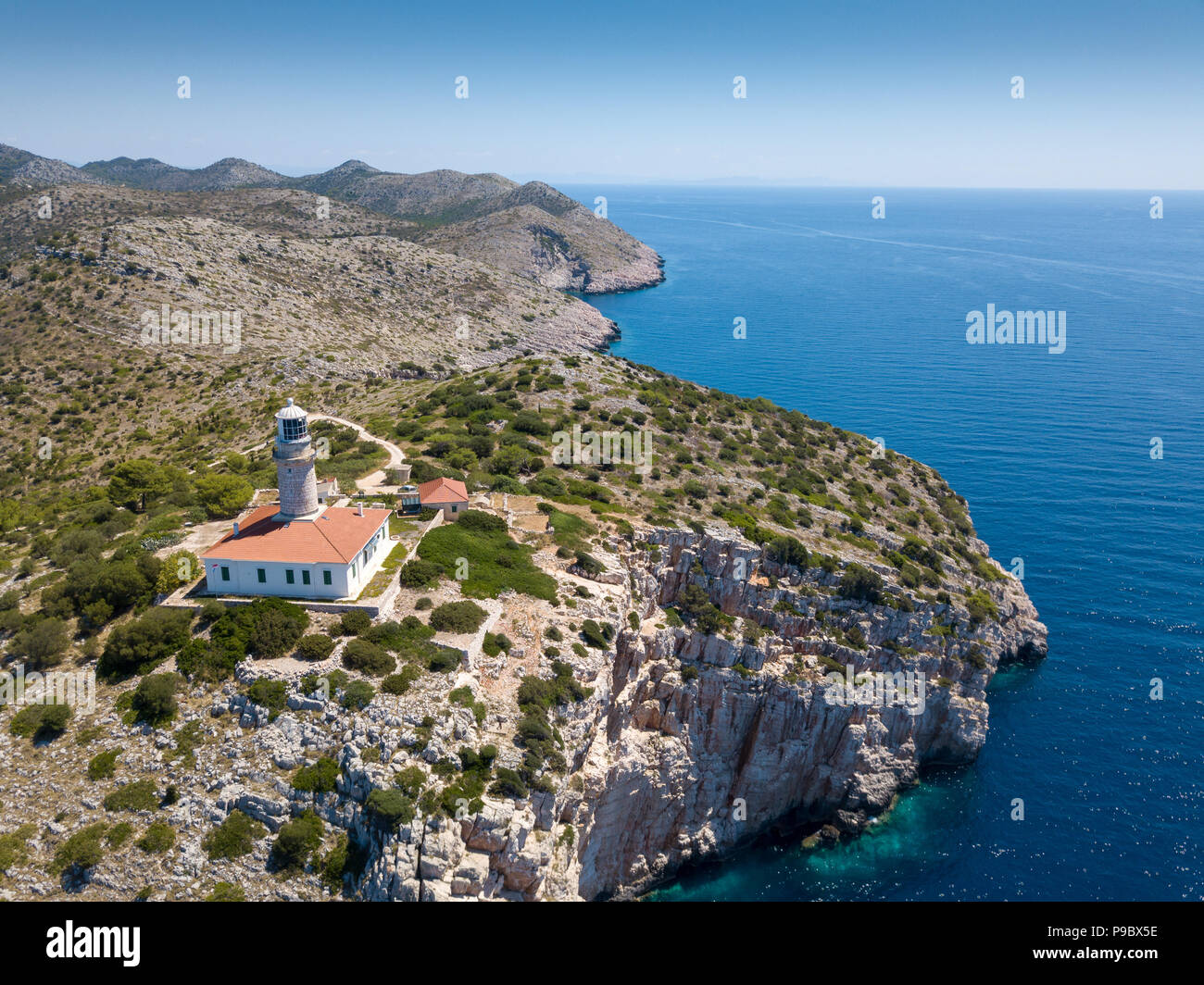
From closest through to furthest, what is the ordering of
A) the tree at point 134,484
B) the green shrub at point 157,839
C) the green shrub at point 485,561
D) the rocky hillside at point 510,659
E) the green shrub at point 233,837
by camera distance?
1. the green shrub at point 157,839
2. the green shrub at point 233,837
3. the rocky hillside at point 510,659
4. the green shrub at point 485,561
5. the tree at point 134,484

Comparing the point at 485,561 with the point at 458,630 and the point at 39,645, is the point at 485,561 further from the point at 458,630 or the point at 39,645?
the point at 39,645

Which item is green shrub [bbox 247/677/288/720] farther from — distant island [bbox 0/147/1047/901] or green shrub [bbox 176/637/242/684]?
green shrub [bbox 176/637/242/684]

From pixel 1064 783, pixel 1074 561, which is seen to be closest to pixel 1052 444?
pixel 1074 561

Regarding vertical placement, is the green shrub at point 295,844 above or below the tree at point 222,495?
below

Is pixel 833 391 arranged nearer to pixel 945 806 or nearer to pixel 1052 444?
pixel 1052 444

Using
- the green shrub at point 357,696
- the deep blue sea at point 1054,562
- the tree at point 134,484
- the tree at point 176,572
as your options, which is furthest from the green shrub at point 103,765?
the deep blue sea at point 1054,562

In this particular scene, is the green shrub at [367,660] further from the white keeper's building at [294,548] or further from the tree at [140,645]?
the tree at [140,645]
